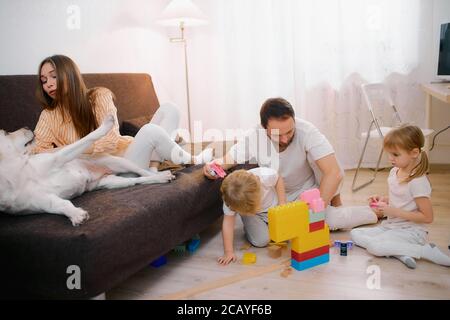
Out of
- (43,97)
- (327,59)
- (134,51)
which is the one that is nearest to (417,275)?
(43,97)

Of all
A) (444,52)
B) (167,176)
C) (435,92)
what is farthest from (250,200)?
(444,52)

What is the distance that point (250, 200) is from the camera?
1754 millimetres

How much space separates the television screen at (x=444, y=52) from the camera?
305cm

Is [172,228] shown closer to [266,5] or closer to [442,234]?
[442,234]

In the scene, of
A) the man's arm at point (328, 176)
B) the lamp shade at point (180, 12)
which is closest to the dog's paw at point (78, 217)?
the man's arm at point (328, 176)

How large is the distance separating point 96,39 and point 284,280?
6.90 feet

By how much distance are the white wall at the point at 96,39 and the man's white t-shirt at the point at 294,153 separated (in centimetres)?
126

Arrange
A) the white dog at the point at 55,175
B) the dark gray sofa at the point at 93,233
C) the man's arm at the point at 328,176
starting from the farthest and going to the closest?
the man's arm at the point at 328,176, the white dog at the point at 55,175, the dark gray sofa at the point at 93,233

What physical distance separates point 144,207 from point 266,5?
8.15ft

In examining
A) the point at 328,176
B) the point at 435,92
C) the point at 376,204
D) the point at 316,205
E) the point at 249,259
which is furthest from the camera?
the point at 435,92

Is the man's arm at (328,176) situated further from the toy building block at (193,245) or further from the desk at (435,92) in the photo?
the desk at (435,92)

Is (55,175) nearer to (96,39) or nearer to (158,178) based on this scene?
(158,178)

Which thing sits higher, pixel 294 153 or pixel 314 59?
pixel 314 59
